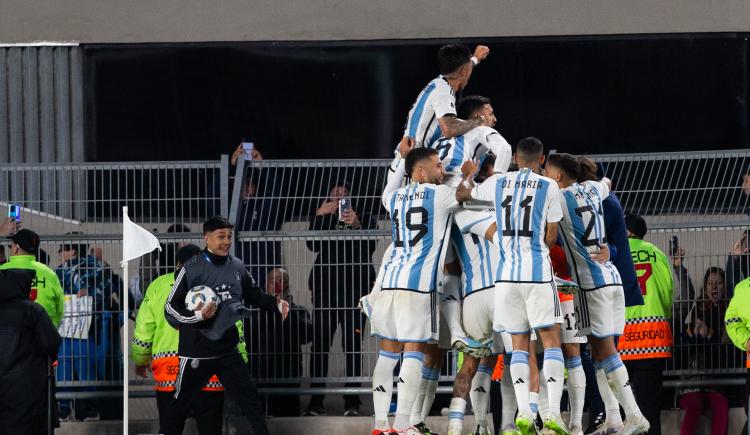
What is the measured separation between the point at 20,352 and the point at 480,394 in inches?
158

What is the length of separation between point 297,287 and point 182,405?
1967 mm

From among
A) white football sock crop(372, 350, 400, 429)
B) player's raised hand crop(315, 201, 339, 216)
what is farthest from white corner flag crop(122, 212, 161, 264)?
player's raised hand crop(315, 201, 339, 216)

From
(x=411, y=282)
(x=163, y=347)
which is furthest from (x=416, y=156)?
(x=163, y=347)

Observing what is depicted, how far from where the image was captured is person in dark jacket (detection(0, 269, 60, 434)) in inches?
517

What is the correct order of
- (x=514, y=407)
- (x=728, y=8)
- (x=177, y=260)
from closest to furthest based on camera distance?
1. (x=514, y=407)
2. (x=177, y=260)
3. (x=728, y=8)

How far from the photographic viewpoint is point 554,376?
11.6 m

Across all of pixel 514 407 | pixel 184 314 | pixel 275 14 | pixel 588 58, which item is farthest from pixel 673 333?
pixel 275 14

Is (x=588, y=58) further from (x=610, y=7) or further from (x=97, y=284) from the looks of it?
(x=97, y=284)

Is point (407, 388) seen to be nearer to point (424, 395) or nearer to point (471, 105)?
point (424, 395)

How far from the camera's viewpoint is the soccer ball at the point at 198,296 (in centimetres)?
1326

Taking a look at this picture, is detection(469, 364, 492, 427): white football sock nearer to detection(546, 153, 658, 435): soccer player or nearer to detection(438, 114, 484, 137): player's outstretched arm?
detection(546, 153, 658, 435): soccer player

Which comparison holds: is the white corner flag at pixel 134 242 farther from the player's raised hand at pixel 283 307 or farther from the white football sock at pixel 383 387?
the white football sock at pixel 383 387

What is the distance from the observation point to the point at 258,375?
572 inches

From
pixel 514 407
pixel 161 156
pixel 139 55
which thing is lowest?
pixel 514 407
